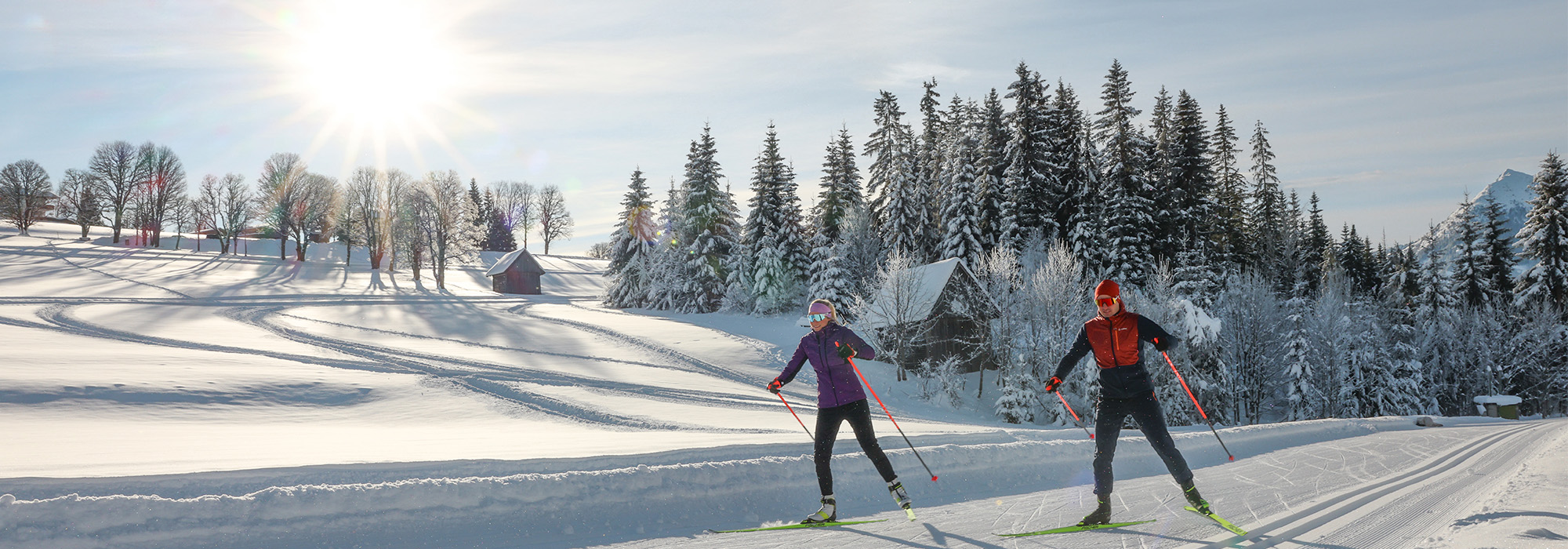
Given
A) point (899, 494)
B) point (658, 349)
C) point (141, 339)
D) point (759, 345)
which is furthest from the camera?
point (759, 345)

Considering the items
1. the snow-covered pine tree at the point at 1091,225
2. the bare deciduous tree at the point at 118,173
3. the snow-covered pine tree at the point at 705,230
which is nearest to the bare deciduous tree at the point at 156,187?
the bare deciduous tree at the point at 118,173

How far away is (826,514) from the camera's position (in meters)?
6.25

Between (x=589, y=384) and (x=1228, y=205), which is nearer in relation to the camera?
(x=589, y=384)

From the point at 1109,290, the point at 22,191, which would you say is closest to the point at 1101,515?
the point at 1109,290

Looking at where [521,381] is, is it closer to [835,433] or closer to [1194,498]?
[835,433]

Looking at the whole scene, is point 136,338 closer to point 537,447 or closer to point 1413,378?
point 537,447

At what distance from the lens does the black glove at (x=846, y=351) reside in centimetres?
608

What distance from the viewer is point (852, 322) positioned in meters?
37.3

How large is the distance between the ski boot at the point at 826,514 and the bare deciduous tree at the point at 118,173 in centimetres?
9270

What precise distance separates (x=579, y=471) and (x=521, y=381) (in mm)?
15292

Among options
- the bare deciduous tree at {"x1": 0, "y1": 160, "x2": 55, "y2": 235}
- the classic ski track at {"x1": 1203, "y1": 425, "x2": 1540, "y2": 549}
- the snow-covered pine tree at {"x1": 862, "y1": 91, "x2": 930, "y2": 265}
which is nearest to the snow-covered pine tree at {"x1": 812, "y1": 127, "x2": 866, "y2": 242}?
the snow-covered pine tree at {"x1": 862, "y1": 91, "x2": 930, "y2": 265}

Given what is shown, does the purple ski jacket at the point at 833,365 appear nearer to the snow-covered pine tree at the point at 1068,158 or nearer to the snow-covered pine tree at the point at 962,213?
the snow-covered pine tree at the point at 962,213

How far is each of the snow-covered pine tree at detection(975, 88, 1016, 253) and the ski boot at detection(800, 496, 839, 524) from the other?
36465 millimetres

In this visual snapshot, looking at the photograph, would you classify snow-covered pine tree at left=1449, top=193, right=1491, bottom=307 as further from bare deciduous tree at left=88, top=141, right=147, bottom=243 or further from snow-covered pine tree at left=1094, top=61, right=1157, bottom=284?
bare deciduous tree at left=88, top=141, right=147, bottom=243
